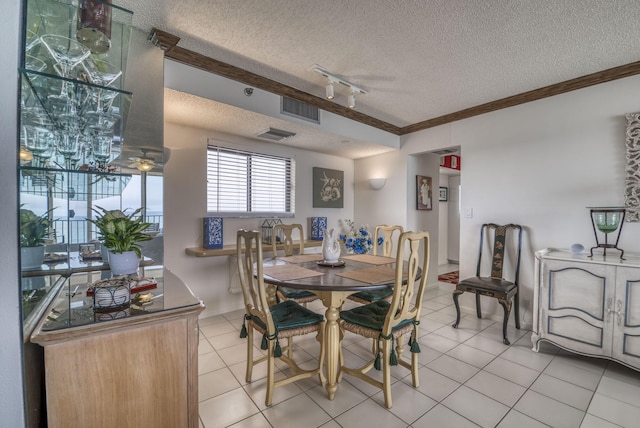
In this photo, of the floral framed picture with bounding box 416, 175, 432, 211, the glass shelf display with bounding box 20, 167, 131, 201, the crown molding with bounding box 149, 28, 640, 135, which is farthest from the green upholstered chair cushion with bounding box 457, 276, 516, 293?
the glass shelf display with bounding box 20, 167, 131, 201

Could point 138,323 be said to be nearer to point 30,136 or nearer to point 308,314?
point 30,136

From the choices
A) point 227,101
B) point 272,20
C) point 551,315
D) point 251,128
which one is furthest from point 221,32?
point 551,315

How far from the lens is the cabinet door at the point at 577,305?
210 cm

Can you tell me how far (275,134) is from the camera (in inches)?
124

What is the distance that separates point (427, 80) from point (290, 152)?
2.00 metres

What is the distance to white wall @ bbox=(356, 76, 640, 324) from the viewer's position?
2428mm

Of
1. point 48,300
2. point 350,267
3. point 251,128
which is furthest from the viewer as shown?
point 251,128

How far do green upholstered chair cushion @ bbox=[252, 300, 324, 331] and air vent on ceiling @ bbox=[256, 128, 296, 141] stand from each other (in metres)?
1.95

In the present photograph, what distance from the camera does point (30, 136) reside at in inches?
36.7

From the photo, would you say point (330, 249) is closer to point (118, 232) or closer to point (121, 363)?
point (118, 232)

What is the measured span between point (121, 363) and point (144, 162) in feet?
4.73

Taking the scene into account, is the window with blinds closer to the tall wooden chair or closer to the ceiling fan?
the ceiling fan

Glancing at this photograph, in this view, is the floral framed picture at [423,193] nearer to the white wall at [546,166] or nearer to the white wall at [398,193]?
the white wall at [398,193]

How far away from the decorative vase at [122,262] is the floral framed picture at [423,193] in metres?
3.72
